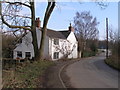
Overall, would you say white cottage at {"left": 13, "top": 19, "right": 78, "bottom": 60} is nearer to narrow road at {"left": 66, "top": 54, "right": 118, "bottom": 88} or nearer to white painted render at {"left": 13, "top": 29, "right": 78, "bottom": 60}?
white painted render at {"left": 13, "top": 29, "right": 78, "bottom": 60}

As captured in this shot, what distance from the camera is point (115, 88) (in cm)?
1071

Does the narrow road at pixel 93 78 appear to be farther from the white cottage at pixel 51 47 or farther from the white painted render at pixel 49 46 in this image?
the white cottage at pixel 51 47

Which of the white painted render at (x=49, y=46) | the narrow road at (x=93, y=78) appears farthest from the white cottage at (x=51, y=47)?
the narrow road at (x=93, y=78)

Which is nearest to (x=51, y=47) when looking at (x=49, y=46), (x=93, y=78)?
(x=49, y=46)

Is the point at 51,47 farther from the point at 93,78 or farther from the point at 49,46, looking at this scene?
the point at 93,78

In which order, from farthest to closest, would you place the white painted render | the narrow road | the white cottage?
the white cottage, the white painted render, the narrow road

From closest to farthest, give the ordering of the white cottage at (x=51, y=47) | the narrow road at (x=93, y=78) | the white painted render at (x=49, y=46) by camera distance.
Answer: the narrow road at (x=93, y=78) < the white painted render at (x=49, y=46) < the white cottage at (x=51, y=47)

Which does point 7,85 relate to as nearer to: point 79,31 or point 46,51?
point 46,51

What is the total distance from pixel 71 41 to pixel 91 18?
15867mm

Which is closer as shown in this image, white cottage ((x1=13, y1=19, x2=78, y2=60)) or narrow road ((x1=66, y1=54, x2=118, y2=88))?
narrow road ((x1=66, y1=54, x2=118, y2=88))

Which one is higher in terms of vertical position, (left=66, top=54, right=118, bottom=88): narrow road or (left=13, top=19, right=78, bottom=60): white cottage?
(left=13, top=19, right=78, bottom=60): white cottage

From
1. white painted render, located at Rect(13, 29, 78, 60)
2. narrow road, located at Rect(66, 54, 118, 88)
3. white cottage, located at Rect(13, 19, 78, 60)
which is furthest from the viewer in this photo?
white cottage, located at Rect(13, 19, 78, 60)

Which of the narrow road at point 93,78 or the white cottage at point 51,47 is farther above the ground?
the white cottage at point 51,47

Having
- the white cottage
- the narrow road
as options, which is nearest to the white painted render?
the white cottage
